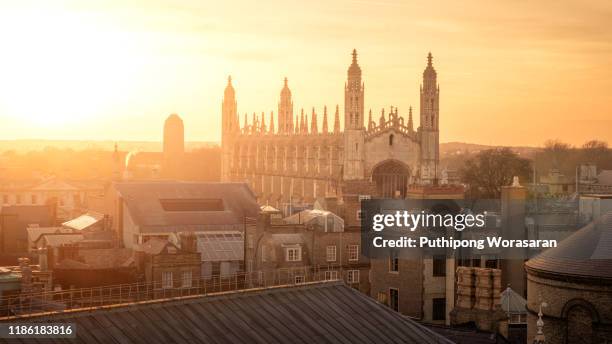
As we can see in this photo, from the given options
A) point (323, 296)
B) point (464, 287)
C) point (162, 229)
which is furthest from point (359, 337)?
point (162, 229)

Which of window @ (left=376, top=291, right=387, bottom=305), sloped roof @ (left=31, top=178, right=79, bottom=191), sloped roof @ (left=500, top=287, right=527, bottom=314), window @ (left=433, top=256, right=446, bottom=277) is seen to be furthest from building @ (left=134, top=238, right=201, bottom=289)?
sloped roof @ (left=31, top=178, right=79, bottom=191)

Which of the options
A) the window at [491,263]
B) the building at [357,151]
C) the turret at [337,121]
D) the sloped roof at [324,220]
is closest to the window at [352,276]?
the sloped roof at [324,220]

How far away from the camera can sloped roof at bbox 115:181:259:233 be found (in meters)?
58.6

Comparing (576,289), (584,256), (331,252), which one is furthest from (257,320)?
(331,252)

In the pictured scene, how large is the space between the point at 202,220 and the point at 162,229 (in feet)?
10.0

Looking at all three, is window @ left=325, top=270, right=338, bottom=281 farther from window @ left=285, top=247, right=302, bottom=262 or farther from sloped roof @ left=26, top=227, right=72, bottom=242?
sloped roof @ left=26, top=227, right=72, bottom=242

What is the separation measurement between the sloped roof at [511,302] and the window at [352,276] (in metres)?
8.53

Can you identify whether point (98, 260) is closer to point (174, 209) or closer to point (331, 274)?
point (331, 274)

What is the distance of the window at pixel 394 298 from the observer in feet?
151

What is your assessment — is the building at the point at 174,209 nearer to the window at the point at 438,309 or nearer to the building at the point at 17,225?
the building at the point at 17,225

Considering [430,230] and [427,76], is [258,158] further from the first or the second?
[430,230]

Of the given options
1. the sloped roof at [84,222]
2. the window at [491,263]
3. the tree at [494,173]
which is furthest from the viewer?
the tree at [494,173]

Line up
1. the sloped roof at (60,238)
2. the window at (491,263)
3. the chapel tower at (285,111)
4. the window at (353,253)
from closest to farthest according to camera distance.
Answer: the window at (491,263) < the window at (353,253) < the sloped roof at (60,238) < the chapel tower at (285,111)

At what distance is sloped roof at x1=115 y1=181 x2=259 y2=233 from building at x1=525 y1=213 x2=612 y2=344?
2590 centimetres
